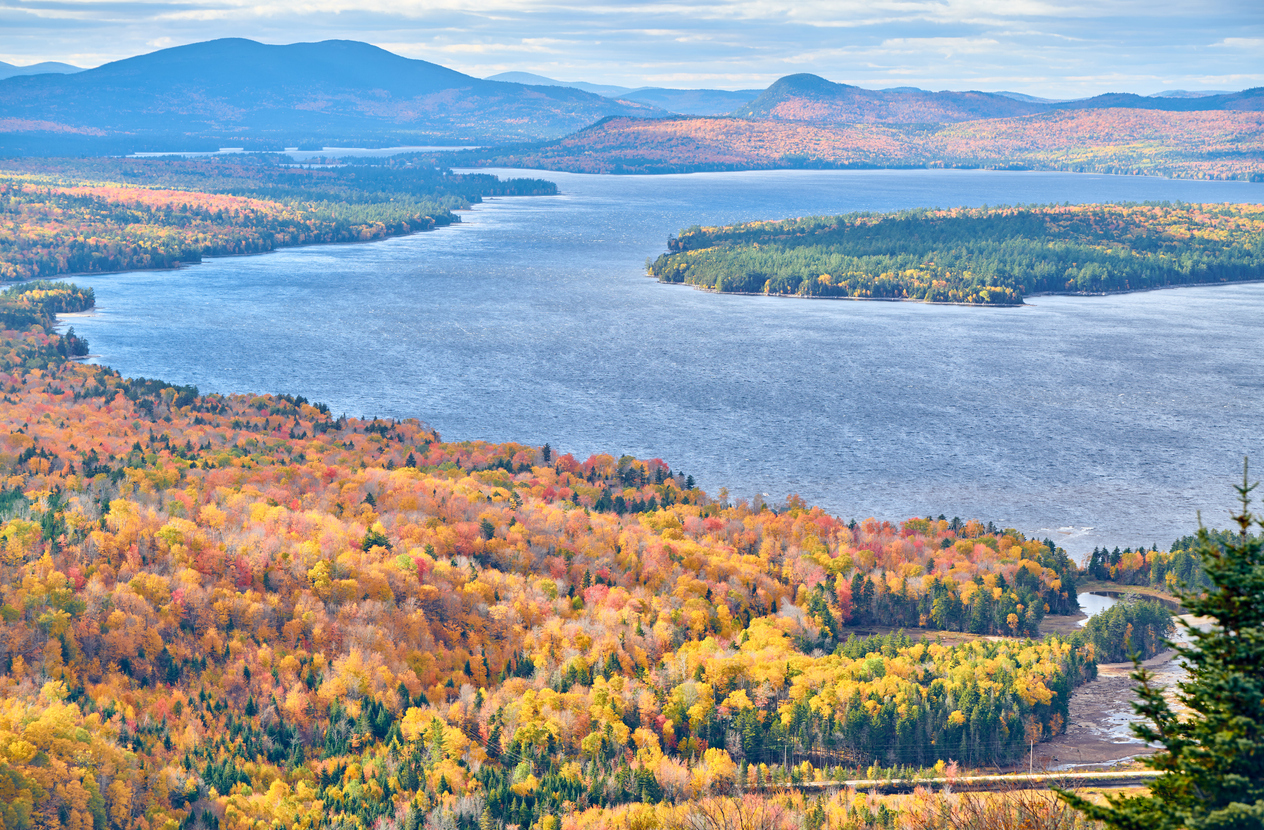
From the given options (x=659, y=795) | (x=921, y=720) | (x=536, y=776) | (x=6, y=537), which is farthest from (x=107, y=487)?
(x=921, y=720)

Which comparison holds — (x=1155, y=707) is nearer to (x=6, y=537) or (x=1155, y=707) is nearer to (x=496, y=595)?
(x=496, y=595)

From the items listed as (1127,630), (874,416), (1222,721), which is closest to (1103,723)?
(1127,630)

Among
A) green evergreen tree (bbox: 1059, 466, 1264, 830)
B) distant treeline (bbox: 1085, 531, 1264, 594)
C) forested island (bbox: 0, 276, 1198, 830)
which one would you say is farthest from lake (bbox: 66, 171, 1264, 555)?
green evergreen tree (bbox: 1059, 466, 1264, 830)

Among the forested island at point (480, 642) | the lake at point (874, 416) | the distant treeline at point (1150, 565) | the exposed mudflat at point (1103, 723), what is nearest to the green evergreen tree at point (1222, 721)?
the forested island at point (480, 642)

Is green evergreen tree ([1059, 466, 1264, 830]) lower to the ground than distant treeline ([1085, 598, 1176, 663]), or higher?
higher

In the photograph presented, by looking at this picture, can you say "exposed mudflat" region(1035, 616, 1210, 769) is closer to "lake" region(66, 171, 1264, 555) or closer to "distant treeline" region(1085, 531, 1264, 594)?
"distant treeline" region(1085, 531, 1264, 594)

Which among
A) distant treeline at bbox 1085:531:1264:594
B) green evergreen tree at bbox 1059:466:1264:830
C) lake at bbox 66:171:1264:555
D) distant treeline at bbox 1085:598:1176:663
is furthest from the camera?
lake at bbox 66:171:1264:555
